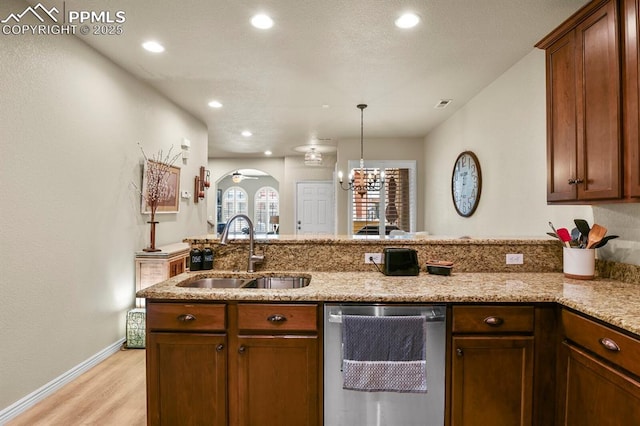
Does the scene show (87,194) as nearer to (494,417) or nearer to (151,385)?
(151,385)

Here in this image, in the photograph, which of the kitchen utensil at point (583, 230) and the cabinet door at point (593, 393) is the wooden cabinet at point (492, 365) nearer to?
the cabinet door at point (593, 393)

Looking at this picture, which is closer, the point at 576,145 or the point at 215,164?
the point at 576,145

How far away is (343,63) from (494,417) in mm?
2942

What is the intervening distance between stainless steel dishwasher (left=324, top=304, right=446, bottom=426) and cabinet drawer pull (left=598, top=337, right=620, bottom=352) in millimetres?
621

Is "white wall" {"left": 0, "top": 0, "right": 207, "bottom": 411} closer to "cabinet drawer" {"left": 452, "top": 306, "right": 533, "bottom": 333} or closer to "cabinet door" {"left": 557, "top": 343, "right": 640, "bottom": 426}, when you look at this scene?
"cabinet drawer" {"left": 452, "top": 306, "right": 533, "bottom": 333}

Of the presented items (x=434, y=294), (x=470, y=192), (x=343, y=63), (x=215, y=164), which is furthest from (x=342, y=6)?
(x=215, y=164)

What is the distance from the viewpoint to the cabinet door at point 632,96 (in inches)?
64.5

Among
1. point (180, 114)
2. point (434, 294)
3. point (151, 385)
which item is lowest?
point (151, 385)

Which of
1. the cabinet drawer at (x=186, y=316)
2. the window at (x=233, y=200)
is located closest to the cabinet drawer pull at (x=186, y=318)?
the cabinet drawer at (x=186, y=316)

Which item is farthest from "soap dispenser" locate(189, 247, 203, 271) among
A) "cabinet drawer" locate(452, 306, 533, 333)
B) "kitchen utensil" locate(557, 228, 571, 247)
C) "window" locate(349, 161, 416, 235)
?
"window" locate(349, 161, 416, 235)

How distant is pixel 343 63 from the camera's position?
327 cm

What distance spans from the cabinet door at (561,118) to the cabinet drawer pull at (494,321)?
0.90 meters

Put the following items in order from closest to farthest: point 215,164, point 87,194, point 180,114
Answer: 1. point 87,194
2. point 180,114
3. point 215,164

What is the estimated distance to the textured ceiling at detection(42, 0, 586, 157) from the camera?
94.7 inches
